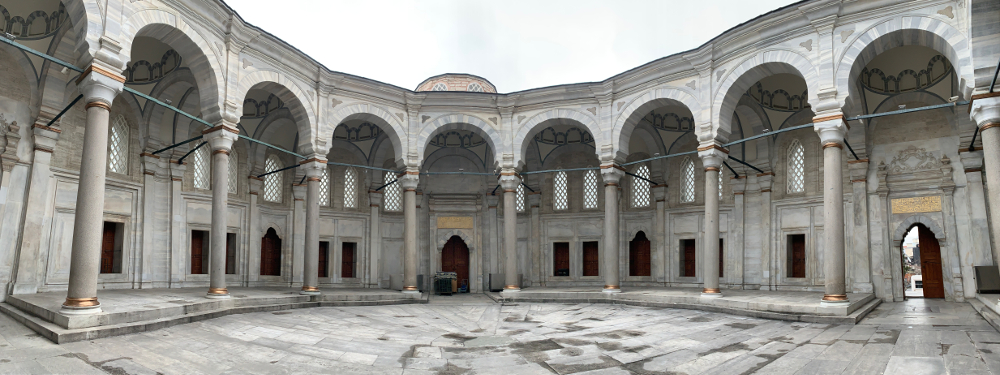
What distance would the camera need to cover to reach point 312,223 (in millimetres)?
17000

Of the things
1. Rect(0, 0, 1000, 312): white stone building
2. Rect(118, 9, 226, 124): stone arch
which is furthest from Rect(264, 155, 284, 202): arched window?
Rect(118, 9, 226, 124): stone arch

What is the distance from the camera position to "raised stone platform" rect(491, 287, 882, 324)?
11.9m

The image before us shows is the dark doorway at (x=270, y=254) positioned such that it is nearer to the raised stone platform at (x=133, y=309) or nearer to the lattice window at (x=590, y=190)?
the raised stone platform at (x=133, y=309)

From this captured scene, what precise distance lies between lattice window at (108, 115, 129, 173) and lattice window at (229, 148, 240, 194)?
335 cm

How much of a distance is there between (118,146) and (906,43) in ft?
62.8

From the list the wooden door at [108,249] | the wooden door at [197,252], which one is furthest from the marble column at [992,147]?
the wooden door at [108,249]

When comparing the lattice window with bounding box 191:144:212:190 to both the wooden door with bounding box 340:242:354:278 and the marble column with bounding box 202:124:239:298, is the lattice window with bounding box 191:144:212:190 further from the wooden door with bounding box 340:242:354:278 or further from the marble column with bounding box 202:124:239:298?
the wooden door with bounding box 340:242:354:278

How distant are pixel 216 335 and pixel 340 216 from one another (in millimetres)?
11702

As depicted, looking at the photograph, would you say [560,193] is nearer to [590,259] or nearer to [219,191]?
[590,259]

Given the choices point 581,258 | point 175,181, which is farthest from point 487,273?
point 175,181

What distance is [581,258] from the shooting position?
22172 millimetres

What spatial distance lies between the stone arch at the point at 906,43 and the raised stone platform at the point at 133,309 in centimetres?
1313

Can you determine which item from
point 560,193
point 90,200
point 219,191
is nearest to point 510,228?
point 560,193

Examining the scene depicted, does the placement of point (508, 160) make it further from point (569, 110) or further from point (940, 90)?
point (940, 90)
